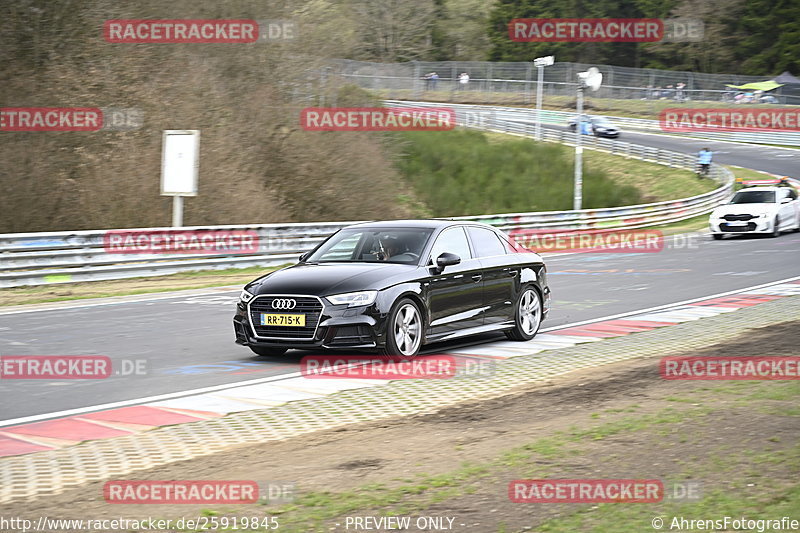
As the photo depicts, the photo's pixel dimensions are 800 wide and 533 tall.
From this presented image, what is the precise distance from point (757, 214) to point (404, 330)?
2454 centimetres

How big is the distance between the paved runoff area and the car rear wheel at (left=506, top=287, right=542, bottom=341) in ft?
0.56

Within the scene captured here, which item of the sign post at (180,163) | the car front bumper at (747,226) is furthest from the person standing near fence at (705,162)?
the sign post at (180,163)

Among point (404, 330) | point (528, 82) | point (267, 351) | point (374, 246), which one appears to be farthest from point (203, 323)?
point (528, 82)

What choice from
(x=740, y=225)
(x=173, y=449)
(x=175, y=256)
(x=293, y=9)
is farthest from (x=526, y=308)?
(x=293, y=9)

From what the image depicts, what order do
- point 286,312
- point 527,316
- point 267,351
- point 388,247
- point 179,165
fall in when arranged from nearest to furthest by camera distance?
point 286,312 < point 267,351 < point 388,247 < point 527,316 < point 179,165

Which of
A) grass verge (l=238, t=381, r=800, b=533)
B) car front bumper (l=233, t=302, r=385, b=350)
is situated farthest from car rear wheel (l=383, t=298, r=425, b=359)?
grass verge (l=238, t=381, r=800, b=533)

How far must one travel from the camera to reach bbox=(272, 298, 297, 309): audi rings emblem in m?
11.0

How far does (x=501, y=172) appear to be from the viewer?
5084 centimetres

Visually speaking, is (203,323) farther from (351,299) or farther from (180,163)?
(180,163)

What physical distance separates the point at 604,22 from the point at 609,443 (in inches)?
3856

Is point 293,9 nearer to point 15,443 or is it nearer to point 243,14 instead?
point 243,14

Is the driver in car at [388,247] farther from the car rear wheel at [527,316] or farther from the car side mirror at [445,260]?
the car rear wheel at [527,316]

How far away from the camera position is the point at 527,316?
44.2 ft

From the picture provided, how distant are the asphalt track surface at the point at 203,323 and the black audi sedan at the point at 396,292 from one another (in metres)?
0.51
